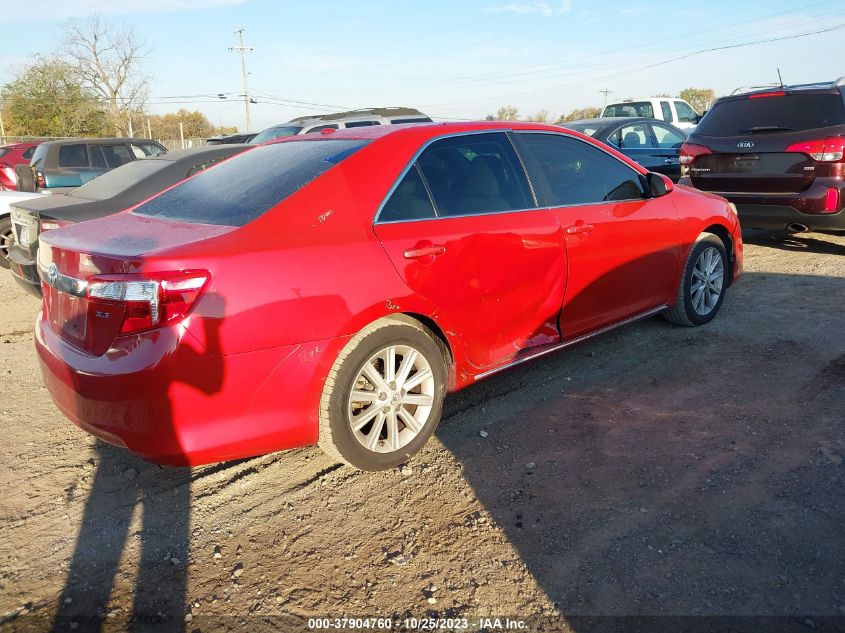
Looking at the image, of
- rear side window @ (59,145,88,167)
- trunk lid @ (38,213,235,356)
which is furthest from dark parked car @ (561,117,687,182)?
trunk lid @ (38,213,235,356)

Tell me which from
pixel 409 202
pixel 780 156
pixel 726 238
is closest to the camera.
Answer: pixel 409 202

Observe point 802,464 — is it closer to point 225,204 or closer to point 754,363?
point 754,363

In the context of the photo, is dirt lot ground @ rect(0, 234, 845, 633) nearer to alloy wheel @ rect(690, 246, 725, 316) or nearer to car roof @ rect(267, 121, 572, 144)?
alloy wheel @ rect(690, 246, 725, 316)

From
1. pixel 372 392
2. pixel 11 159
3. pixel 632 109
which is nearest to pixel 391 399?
pixel 372 392

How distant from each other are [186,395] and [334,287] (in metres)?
0.76

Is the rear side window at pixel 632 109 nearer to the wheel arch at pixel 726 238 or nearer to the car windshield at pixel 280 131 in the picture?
the car windshield at pixel 280 131

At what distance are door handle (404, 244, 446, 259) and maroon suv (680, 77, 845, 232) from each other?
5.22m

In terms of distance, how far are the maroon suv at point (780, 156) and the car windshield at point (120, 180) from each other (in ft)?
19.1

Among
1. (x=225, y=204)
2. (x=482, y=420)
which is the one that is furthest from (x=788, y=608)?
(x=225, y=204)

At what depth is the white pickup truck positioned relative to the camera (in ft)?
52.2

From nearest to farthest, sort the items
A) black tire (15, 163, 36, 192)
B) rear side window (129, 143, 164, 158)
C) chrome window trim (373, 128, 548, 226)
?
chrome window trim (373, 128, 548, 226)
black tire (15, 163, 36, 192)
rear side window (129, 143, 164, 158)

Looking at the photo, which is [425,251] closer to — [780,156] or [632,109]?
[780,156]

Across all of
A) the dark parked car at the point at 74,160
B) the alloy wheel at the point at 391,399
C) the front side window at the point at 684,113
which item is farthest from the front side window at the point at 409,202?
the front side window at the point at 684,113

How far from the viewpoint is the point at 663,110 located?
15969 mm
